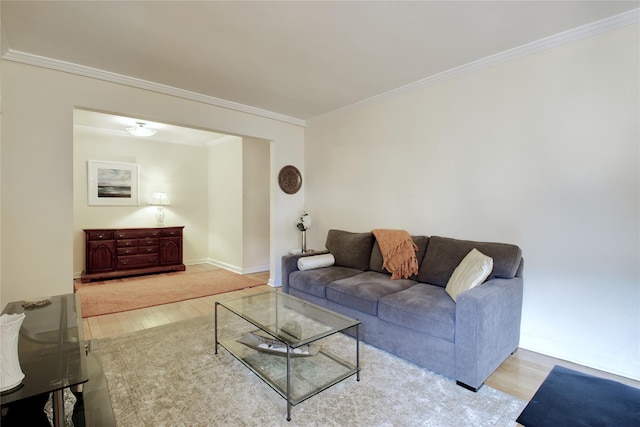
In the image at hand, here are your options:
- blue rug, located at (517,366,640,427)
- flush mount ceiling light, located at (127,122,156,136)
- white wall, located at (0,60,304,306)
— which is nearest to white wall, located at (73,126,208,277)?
flush mount ceiling light, located at (127,122,156,136)

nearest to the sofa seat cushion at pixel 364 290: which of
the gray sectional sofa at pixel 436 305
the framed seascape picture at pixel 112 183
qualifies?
the gray sectional sofa at pixel 436 305

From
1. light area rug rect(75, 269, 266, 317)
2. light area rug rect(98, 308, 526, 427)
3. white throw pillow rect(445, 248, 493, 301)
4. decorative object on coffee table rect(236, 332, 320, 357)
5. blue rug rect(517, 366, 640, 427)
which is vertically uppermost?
white throw pillow rect(445, 248, 493, 301)

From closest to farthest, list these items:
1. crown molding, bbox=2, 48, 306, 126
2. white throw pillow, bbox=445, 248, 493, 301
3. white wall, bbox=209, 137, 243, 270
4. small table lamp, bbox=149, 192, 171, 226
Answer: white throw pillow, bbox=445, 248, 493, 301
crown molding, bbox=2, 48, 306, 126
white wall, bbox=209, 137, 243, 270
small table lamp, bbox=149, 192, 171, 226

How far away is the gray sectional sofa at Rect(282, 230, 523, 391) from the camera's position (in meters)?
1.97

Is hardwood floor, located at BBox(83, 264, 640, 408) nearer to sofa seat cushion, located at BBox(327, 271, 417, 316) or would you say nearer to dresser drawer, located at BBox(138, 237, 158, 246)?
sofa seat cushion, located at BBox(327, 271, 417, 316)

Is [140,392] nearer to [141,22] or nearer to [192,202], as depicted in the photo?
[141,22]

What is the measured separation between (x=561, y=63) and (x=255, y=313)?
3.12 metres

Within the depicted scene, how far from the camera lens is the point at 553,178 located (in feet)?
8.01

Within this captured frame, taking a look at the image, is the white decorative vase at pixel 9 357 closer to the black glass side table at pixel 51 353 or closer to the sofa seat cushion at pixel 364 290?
the black glass side table at pixel 51 353

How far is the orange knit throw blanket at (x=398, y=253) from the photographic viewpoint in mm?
2992

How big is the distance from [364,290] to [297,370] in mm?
869

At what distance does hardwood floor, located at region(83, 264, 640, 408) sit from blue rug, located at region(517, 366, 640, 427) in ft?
0.26

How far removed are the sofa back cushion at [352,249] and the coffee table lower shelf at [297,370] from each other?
128cm

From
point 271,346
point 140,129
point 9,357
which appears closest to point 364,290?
point 271,346
